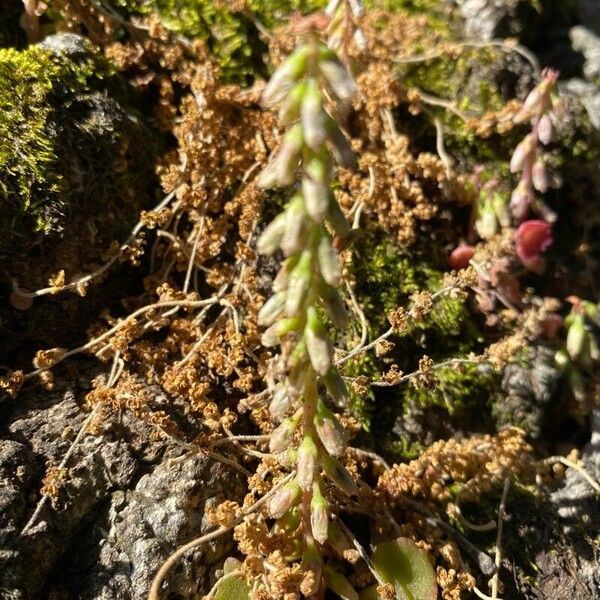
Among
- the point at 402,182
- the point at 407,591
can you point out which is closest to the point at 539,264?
the point at 402,182

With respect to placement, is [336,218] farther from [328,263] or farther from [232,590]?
[232,590]

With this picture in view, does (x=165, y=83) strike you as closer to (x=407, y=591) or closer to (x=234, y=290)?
(x=234, y=290)

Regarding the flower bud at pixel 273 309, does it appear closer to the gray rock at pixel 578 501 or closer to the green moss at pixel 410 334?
the green moss at pixel 410 334

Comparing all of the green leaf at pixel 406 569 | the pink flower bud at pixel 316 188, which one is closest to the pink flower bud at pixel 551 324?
the green leaf at pixel 406 569

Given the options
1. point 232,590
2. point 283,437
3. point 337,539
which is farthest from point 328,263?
point 232,590

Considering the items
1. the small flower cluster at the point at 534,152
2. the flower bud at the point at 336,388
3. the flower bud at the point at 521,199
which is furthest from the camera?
the flower bud at the point at 521,199

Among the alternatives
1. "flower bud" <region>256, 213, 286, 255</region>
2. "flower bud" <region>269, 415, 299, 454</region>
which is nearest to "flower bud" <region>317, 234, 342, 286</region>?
"flower bud" <region>256, 213, 286, 255</region>
